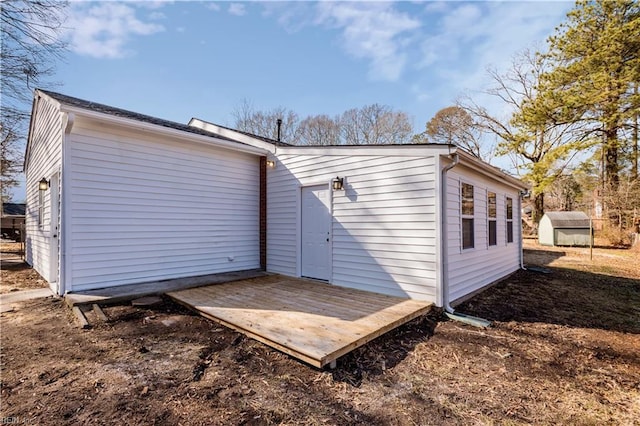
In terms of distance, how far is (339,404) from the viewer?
7.88 feet

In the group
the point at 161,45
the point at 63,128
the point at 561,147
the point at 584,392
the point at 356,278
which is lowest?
the point at 584,392

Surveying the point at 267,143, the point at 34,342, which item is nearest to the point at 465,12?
the point at 267,143

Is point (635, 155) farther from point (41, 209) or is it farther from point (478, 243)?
point (41, 209)

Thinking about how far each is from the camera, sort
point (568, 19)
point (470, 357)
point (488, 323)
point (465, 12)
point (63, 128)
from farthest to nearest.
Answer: point (568, 19)
point (465, 12)
point (63, 128)
point (488, 323)
point (470, 357)

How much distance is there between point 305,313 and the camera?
4070 millimetres

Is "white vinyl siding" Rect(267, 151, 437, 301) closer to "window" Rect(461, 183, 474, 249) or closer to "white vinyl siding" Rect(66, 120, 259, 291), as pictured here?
"window" Rect(461, 183, 474, 249)

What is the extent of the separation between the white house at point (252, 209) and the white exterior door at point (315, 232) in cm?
3

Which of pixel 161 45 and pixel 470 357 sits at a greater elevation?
pixel 161 45

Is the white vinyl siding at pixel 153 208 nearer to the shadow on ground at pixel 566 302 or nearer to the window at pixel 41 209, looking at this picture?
the window at pixel 41 209

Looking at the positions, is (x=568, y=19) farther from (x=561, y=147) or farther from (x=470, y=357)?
(x=470, y=357)

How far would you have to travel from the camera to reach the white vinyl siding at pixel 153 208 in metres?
4.89

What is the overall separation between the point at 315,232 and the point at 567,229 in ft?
46.3

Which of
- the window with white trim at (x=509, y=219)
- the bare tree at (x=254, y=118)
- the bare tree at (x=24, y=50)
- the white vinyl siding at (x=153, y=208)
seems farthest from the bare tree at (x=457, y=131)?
the bare tree at (x=24, y=50)

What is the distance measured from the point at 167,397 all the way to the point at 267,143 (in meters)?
5.63
